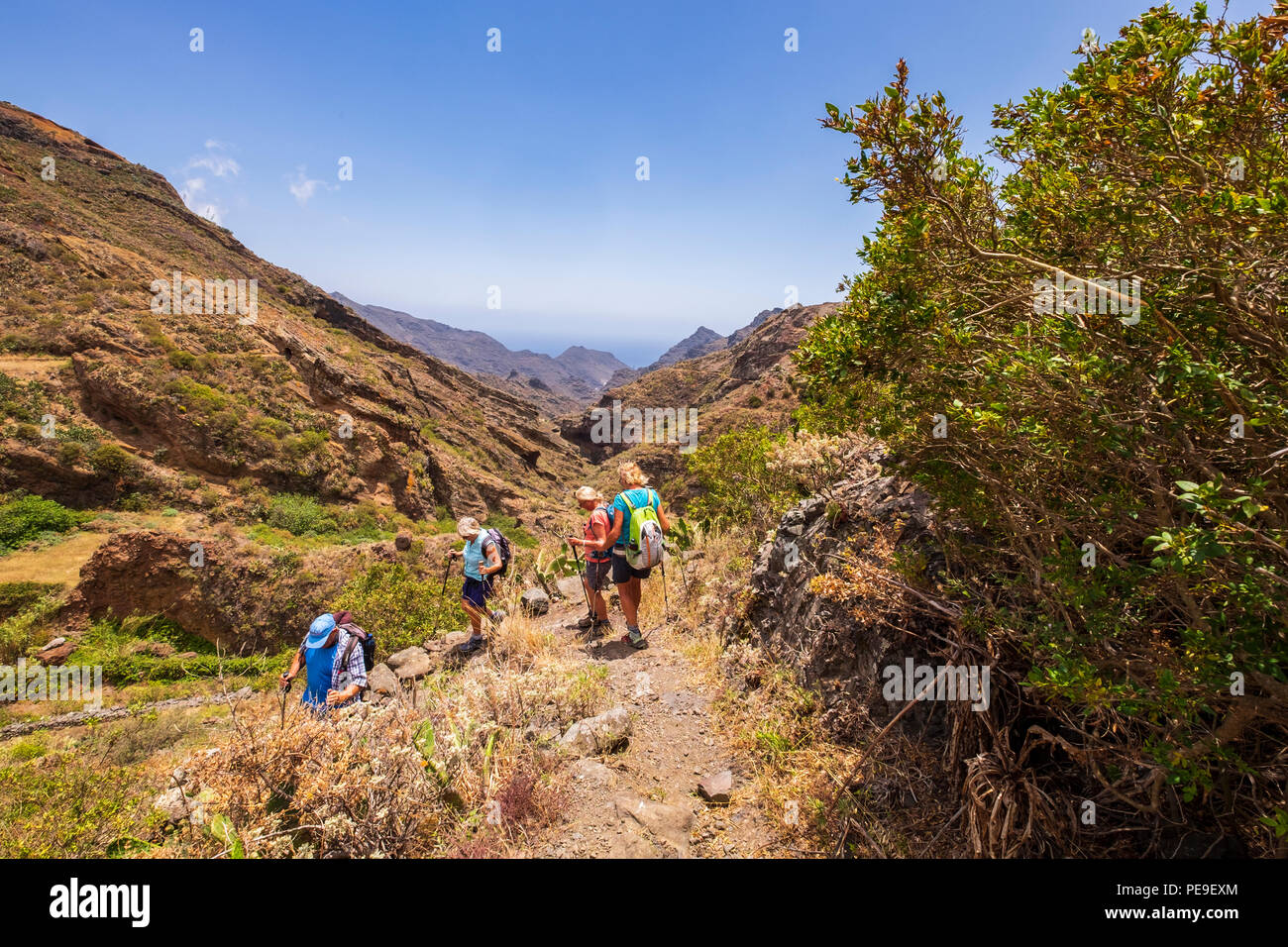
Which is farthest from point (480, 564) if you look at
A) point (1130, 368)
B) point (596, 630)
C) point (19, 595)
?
point (19, 595)

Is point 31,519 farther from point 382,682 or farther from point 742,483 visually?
point 742,483

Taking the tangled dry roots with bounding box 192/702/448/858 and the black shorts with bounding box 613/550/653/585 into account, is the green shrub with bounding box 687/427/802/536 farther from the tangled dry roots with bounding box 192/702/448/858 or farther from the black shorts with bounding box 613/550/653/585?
the tangled dry roots with bounding box 192/702/448/858

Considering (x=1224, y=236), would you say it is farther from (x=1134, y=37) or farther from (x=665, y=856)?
(x=665, y=856)

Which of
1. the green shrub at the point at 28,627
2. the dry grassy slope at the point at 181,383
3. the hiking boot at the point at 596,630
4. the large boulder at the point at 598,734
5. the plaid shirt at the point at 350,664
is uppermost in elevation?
the dry grassy slope at the point at 181,383

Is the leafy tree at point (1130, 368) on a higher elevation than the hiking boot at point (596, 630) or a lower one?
higher

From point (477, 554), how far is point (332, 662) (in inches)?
79.9

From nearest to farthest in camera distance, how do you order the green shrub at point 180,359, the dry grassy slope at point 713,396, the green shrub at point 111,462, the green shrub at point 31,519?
the green shrub at point 31,519 < the green shrub at point 111,462 < the green shrub at point 180,359 < the dry grassy slope at point 713,396

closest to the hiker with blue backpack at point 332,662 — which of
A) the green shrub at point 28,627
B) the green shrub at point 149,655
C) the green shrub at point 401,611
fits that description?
the green shrub at point 401,611

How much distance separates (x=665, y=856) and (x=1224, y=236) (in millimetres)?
3135

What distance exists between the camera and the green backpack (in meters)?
Result: 4.93

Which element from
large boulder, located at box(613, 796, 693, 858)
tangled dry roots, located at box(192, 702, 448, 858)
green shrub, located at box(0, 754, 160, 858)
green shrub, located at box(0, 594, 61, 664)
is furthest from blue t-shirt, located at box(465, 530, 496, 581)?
green shrub, located at box(0, 594, 61, 664)

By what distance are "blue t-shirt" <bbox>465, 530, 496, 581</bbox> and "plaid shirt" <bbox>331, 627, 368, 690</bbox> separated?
176cm

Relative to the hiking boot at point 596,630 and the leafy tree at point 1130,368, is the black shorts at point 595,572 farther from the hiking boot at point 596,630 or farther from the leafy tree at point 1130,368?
the leafy tree at point 1130,368

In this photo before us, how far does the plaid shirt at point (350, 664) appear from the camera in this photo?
163 inches
